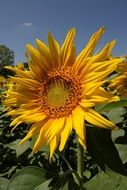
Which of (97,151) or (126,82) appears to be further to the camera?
(126,82)

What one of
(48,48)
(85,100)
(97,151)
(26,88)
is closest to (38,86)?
(26,88)

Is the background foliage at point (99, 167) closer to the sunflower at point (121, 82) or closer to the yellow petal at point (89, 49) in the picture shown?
the sunflower at point (121, 82)

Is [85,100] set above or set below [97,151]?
above

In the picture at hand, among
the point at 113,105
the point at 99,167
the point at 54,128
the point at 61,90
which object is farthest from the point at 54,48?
the point at 99,167

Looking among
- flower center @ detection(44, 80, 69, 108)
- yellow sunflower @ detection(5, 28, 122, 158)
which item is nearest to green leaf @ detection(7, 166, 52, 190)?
yellow sunflower @ detection(5, 28, 122, 158)

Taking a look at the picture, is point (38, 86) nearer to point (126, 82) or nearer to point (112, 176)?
point (126, 82)

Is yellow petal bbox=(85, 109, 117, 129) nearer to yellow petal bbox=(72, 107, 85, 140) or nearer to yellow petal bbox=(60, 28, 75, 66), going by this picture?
yellow petal bbox=(72, 107, 85, 140)
